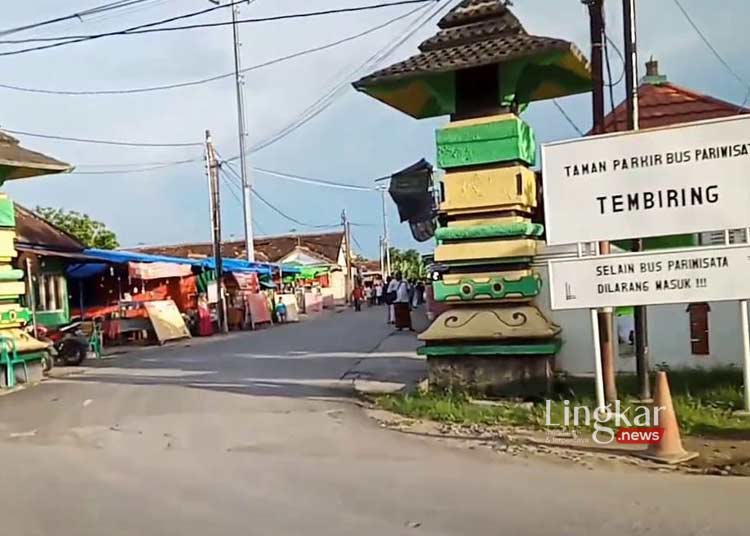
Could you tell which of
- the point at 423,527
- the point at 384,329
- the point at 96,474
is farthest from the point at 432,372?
the point at 384,329

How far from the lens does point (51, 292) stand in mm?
25984

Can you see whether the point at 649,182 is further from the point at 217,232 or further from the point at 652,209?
the point at 217,232

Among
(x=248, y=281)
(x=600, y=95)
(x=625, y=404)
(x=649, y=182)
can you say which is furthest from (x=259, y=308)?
(x=649, y=182)

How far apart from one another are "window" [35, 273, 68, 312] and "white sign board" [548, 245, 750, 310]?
18862 millimetres

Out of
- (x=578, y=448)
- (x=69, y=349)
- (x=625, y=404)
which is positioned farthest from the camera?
(x=69, y=349)

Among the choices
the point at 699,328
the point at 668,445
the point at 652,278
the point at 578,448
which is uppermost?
the point at 652,278

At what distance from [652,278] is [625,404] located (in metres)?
1.64

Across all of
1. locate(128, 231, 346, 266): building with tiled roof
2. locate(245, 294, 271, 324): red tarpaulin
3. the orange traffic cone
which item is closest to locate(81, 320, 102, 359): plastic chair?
locate(245, 294, 271, 324): red tarpaulin

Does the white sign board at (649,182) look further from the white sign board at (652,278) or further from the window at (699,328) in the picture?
the window at (699,328)

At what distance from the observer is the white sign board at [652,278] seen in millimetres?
9664

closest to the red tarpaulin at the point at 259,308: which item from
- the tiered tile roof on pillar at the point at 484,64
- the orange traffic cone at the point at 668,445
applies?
the tiered tile roof on pillar at the point at 484,64

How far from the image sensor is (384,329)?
29.3 m

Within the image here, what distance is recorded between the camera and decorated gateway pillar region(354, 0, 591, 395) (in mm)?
11727

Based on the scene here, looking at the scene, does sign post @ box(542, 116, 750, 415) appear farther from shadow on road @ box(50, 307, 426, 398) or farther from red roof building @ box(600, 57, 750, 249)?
red roof building @ box(600, 57, 750, 249)
